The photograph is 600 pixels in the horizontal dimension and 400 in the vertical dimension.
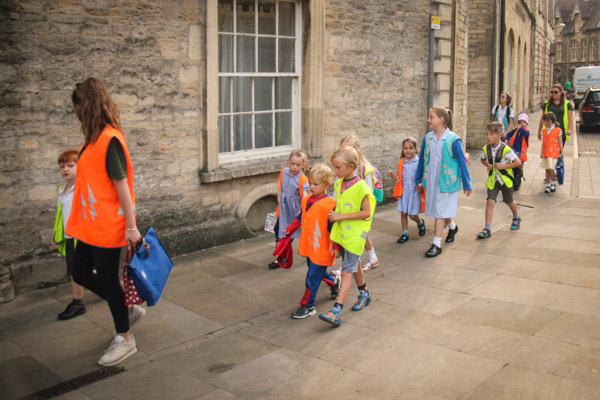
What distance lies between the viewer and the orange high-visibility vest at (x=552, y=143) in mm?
11891

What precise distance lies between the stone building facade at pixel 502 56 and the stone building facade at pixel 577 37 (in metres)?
45.0

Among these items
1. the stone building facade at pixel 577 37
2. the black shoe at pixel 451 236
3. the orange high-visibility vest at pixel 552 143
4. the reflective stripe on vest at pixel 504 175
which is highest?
the stone building facade at pixel 577 37

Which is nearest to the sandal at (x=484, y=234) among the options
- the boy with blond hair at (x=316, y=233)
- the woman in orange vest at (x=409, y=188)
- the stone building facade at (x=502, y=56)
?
the woman in orange vest at (x=409, y=188)

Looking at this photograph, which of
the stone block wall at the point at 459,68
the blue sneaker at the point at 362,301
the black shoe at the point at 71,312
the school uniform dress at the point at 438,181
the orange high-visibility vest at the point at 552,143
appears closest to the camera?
the black shoe at the point at 71,312

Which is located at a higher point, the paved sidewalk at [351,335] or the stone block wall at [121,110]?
the stone block wall at [121,110]

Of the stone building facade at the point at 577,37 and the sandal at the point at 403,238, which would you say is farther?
the stone building facade at the point at 577,37

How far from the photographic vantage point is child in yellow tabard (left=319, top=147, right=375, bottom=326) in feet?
18.0

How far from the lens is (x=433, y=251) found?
7.70m

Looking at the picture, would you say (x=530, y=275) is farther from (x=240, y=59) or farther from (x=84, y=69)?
(x=84, y=69)

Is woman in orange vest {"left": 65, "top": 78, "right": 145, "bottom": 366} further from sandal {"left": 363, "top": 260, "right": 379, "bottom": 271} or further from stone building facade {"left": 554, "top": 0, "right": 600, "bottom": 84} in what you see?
stone building facade {"left": 554, "top": 0, "right": 600, "bottom": 84}

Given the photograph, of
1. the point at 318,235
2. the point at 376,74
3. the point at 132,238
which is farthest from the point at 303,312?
the point at 376,74

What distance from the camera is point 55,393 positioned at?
439 centimetres

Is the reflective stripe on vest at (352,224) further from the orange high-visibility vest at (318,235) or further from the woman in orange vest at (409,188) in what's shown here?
the woman in orange vest at (409,188)

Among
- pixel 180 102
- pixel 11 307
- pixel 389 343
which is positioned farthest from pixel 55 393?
pixel 180 102
